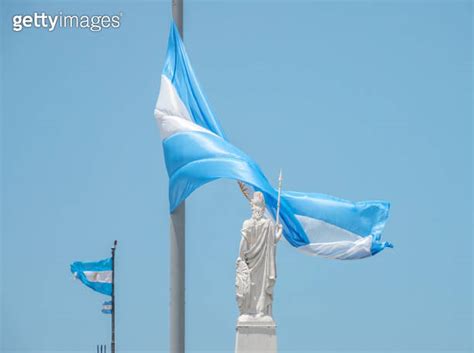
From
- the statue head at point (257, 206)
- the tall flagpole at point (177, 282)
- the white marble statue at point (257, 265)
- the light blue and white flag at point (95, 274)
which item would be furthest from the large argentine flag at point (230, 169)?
the light blue and white flag at point (95, 274)

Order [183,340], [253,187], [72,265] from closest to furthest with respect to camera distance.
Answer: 1. [183,340]
2. [253,187]
3. [72,265]

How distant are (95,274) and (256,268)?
1400cm

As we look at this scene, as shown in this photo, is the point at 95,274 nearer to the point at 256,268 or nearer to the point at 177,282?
the point at 256,268

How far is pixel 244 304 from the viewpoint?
156 ft

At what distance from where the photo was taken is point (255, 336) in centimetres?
4716

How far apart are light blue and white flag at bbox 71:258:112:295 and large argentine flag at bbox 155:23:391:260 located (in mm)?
12773

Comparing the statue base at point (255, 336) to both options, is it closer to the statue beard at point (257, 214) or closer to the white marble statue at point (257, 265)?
the white marble statue at point (257, 265)

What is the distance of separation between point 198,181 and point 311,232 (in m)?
3.40

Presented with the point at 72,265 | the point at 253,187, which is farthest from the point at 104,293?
the point at 253,187

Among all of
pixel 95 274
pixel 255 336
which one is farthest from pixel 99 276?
pixel 255 336

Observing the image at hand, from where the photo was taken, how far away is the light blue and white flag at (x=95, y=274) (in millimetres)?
60812

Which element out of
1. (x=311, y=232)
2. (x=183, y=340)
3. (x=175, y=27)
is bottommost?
(x=183, y=340)

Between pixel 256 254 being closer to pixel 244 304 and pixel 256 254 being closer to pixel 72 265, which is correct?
pixel 244 304

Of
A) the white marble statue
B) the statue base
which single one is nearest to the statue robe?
the white marble statue
